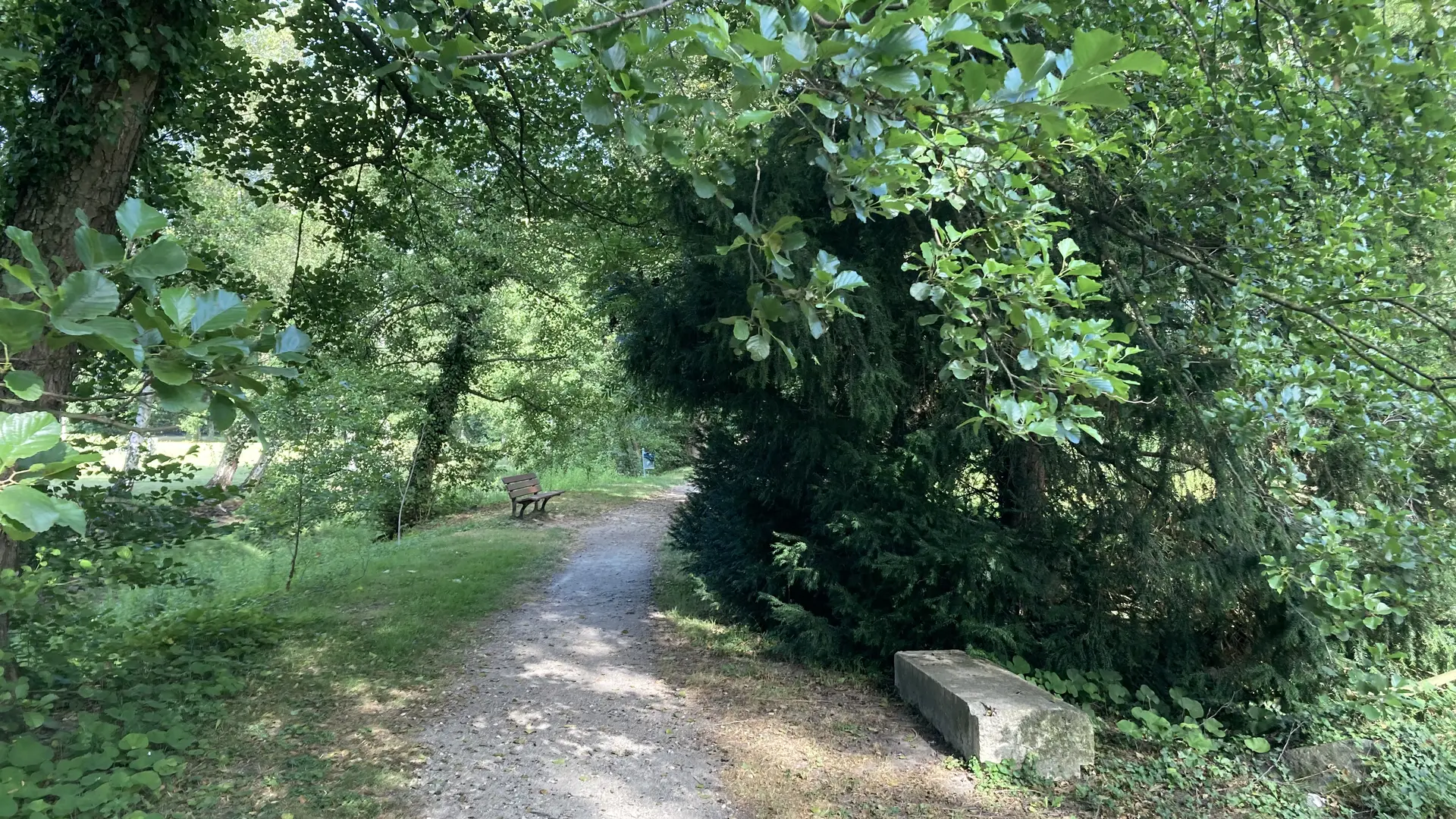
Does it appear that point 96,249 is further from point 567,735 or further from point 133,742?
point 567,735

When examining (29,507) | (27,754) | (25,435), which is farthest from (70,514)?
(27,754)

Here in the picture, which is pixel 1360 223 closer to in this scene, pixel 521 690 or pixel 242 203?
pixel 521 690

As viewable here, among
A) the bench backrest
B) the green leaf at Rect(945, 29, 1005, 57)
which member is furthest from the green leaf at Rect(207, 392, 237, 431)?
the bench backrest

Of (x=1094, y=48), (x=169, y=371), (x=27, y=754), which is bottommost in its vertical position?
(x=27, y=754)

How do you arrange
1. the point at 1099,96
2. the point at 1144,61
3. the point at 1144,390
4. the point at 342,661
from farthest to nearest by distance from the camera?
the point at 342,661, the point at 1144,390, the point at 1099,96, the point at 1144,61

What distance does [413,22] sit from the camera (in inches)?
71.9

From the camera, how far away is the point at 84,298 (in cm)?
131

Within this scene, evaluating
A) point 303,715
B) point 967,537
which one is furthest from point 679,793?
point 967,537

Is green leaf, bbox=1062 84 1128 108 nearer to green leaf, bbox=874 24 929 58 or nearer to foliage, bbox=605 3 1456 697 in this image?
foliage, bbox=605 3 1456 697

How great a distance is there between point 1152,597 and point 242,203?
18.0 m

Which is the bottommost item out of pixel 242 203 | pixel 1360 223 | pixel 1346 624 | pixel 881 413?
pixel 1346 624

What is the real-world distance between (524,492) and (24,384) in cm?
1342

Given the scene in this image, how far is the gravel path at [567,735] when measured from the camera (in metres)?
3.95

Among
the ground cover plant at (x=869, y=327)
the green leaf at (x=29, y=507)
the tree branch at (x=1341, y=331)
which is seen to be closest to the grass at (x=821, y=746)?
the ground cover plant at (x=869, y=327)
